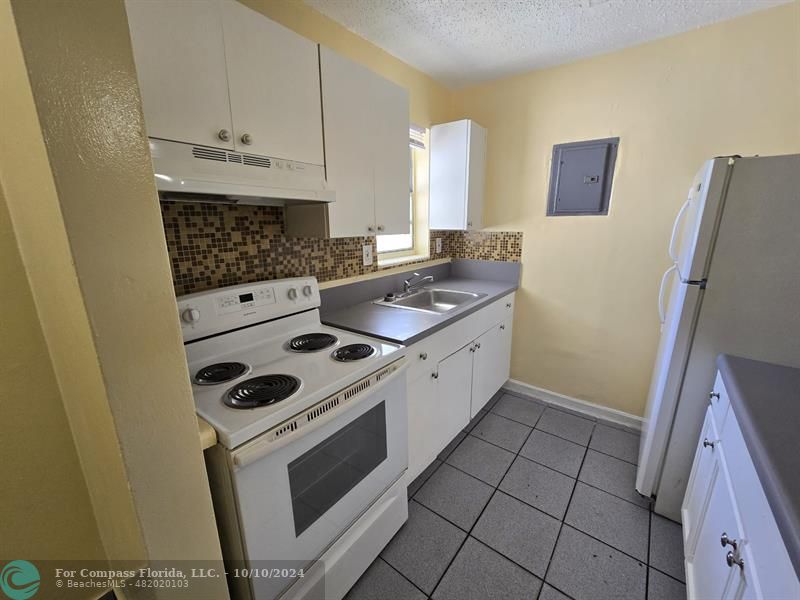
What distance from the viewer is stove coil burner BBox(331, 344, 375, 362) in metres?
1.24

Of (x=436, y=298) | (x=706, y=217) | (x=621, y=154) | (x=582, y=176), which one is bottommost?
(x=436, y=298)

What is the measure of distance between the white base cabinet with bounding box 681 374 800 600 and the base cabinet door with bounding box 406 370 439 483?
1.08 metres

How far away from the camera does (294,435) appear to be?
0.93m

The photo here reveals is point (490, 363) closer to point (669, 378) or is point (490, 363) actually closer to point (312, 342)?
point (669, 378)

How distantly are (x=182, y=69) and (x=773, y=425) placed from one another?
191 centimetres

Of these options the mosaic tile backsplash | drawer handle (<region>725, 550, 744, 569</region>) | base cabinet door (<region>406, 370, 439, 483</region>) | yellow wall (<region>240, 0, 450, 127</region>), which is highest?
yellow wall (<region>240, 0, 450, 127</region>)

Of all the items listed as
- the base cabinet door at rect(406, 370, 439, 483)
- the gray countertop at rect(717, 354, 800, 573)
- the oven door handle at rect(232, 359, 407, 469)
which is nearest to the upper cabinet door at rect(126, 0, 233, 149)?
the oven door handle at rect(232, 359, 407, 469)

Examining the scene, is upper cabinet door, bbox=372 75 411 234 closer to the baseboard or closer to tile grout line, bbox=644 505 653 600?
the baseboard

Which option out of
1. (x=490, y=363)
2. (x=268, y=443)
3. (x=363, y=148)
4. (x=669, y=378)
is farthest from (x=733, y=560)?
(x=363, y=148)

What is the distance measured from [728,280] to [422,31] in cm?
186

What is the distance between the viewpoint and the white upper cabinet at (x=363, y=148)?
1385mm

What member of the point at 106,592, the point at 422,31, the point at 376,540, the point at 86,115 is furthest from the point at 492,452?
the point at 422,31

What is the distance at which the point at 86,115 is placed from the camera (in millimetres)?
505

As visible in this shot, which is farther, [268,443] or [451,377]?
[451,377]
